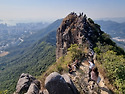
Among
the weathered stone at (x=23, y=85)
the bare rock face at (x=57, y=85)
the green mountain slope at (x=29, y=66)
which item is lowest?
the green mountain slope at (x=29, y=66)

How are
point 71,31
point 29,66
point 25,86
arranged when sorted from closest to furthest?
1. point 25,86
2. point 71,31
3. point 29,66

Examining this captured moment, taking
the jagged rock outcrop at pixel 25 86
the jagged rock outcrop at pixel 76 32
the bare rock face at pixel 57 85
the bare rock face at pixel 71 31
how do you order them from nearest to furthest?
the bare rock face at pixel 57 85 → the jagged rock outcrop at pixel 25 86 → the jagged rock outcrop at pixel 76 32 → the bare rock face at pixel 71 31

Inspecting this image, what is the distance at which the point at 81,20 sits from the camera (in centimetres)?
3078

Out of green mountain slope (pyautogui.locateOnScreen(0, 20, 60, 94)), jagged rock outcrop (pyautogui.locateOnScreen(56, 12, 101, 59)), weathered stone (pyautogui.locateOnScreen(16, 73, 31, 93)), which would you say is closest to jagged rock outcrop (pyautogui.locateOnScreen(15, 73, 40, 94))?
weathered stone (pyautogui.locateOnScreen(16, 73, 31, 93))

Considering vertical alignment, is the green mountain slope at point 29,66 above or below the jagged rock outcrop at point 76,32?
below

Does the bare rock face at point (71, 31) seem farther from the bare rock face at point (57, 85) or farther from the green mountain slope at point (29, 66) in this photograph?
the green mountain slope at point (29, 66)

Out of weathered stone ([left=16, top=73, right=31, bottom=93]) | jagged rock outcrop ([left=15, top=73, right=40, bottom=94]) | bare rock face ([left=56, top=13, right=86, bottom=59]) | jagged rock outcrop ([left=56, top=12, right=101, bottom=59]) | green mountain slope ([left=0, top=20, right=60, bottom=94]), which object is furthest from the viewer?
green mountain slope ([left=0, top=20, right=60, bottom=94])

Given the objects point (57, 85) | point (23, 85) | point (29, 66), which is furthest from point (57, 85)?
point (29, 66)

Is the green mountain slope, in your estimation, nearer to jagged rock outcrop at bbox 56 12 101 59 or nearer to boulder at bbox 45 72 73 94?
jagged rock outcrop at bbox 56 12 101 59

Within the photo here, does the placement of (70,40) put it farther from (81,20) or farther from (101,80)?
(101,80)

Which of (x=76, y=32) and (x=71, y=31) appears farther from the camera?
(x=71, y=31)

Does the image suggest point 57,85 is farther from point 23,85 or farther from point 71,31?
point 71,31

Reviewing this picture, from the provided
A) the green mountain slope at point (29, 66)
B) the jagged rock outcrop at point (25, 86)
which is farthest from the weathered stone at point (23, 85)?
the green mountain slope at point (29, 66)

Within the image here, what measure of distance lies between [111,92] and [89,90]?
7.44 feet
